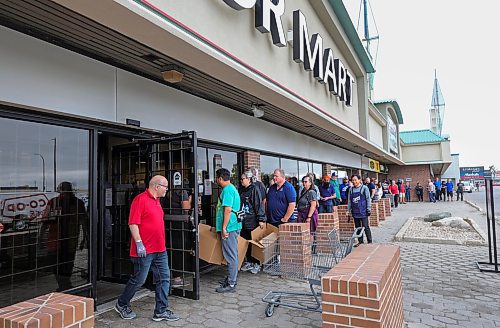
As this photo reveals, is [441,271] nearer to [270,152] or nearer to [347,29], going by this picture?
[270,152]

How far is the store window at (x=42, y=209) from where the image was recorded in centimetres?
389

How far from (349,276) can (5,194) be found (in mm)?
3673

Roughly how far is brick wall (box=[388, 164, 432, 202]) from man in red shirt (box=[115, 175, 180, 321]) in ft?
92.5

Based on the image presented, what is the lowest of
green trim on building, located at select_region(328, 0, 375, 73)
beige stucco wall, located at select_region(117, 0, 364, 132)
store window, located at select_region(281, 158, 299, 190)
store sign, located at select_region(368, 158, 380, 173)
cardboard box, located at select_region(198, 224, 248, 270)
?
cardboard box, located at select_region(198, 224, 248, 270)

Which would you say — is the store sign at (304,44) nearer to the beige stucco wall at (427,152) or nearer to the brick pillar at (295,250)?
the brick pillar at (295,250)

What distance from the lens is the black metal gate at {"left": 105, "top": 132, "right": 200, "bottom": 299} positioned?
480 cm

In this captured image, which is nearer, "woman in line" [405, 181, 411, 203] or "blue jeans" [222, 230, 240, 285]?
"blue jeans" [222, 230, 240, 285]

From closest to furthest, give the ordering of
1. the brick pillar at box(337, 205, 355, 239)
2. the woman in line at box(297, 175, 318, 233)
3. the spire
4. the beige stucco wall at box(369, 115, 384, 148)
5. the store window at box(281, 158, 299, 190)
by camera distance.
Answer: the woman in line at box(297, 175, 318, 233) → the brick pillar at box(337, 205, 355, 239) → the store window at box(281, 158, 299, 190) → the beige stucco wall at box(369, 115, 384, 148) → the spire

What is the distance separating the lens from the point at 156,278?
162 inches

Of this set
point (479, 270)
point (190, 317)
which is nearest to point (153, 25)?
point (190, 317)

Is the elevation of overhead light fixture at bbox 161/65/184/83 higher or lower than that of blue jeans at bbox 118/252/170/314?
higher

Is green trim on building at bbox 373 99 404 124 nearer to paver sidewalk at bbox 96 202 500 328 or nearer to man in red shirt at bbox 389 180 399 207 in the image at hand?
man in red shirt at bbox 389 180 399 207

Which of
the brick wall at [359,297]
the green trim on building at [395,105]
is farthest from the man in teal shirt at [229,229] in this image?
the green trim on building at [395,105]

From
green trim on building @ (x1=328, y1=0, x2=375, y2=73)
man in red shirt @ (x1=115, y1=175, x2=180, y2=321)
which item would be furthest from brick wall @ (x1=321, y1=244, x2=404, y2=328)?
green trim on building @ (x1=328, y1=0, x2=375, y2=73)
